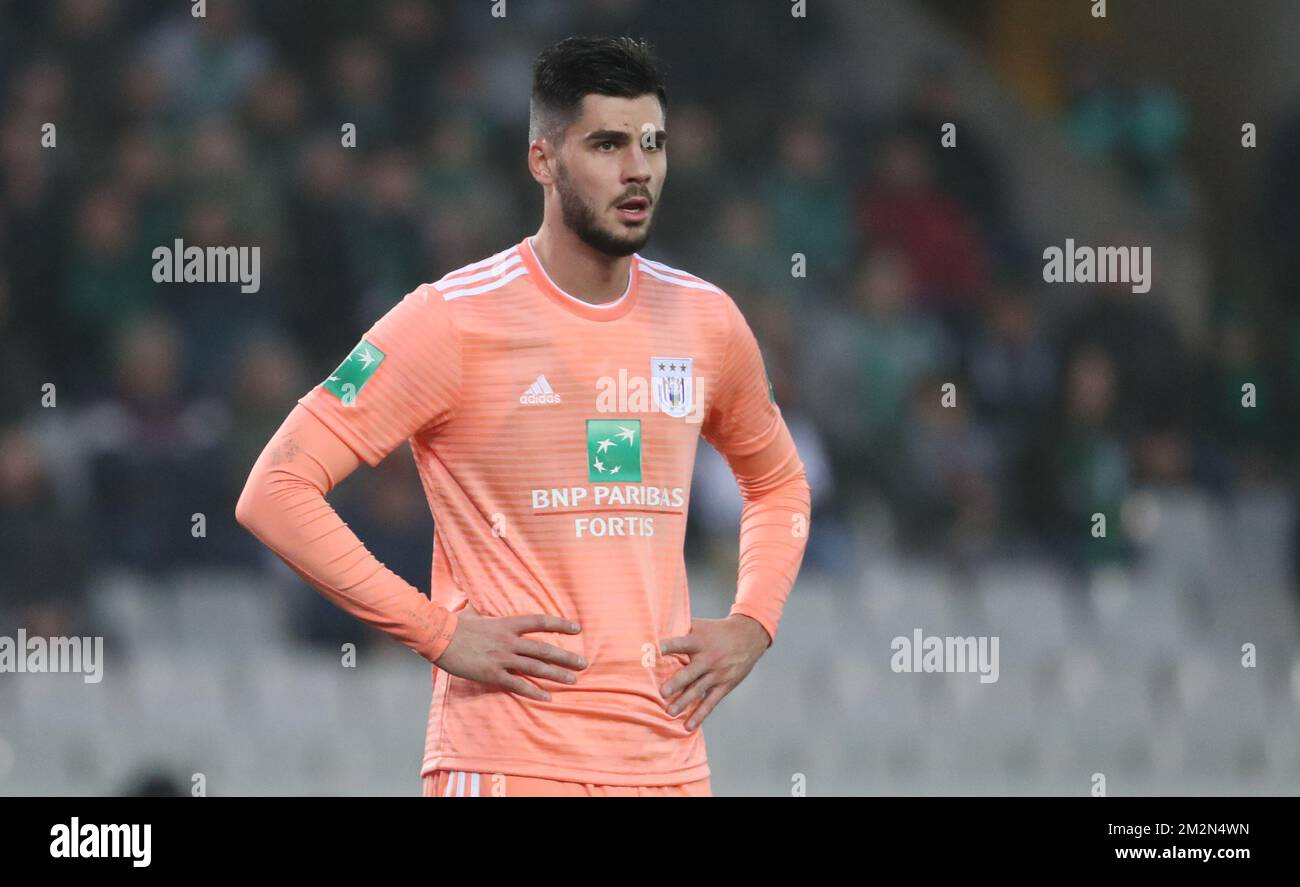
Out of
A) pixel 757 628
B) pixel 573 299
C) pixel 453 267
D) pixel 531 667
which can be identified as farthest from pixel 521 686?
pixel 453 267

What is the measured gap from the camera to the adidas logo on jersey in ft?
10.1

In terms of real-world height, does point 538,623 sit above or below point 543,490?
below

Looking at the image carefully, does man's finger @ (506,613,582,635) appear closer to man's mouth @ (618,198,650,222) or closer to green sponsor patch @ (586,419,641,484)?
green sponsor patch @ (586,419,641,484)

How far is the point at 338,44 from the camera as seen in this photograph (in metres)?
7.71

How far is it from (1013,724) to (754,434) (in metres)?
3.40

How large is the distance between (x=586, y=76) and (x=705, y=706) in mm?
1146

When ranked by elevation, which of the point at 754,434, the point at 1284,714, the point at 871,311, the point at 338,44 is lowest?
the point at 1284,714

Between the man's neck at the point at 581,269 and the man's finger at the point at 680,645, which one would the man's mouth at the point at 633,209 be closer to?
the man's neck at the point at 581,269

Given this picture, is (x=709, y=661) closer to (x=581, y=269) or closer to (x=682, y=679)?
(x=682, y=679)

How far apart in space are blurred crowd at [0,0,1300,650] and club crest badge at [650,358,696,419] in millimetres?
3260

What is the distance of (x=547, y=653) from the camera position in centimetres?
297

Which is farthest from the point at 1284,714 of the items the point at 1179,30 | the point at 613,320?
the point at 613,320

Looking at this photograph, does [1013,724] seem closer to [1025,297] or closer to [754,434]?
[1025,297]

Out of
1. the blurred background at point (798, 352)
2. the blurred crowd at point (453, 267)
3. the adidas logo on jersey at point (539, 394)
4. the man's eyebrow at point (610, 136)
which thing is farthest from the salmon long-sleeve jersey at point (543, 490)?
the blurred crowd at point (453, 267)
